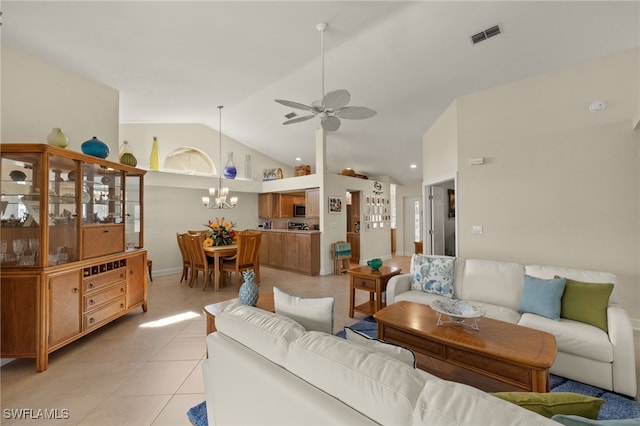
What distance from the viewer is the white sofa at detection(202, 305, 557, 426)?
71cm

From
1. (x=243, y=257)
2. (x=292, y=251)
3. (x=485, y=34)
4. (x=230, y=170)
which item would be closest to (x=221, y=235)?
(x=243, y=257)

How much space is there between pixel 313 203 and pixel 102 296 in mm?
4302

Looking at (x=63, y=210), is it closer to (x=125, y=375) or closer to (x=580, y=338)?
(x=125, y=375)

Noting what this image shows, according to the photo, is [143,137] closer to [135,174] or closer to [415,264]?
[135,174]

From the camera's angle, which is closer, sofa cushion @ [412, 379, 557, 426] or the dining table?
sofa cushion @ [412, 379, 557, 426]

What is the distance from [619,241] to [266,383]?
13.2 ft

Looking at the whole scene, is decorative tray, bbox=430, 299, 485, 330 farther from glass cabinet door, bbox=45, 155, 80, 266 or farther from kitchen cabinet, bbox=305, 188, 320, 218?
kitchen cabinet, bbox=305, 188, 320, 218

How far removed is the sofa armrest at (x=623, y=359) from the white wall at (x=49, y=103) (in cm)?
555

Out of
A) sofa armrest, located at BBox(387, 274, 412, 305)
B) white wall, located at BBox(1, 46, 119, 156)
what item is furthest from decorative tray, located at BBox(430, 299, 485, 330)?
white wall, located at BBox(1, 46, 119, 156)

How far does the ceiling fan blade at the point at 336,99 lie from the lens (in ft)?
8.14

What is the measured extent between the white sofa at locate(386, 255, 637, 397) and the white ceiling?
2419mm

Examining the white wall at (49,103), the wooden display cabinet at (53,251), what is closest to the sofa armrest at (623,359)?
Result: the wooden display cabinet at (53,251)

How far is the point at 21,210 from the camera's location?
8.00 feet

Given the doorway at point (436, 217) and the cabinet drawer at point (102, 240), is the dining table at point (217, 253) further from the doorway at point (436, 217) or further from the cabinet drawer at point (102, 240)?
the doorway at point (436, 217)
